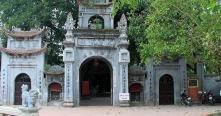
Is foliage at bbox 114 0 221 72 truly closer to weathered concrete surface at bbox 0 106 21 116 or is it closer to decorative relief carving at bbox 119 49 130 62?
decorative relief carving at bbox 119 49 130 62

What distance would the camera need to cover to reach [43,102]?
2966cm

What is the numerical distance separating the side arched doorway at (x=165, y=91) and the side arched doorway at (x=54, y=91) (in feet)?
23.6

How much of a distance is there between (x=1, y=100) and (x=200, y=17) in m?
16.6

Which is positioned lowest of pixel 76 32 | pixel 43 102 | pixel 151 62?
pixel 43 102

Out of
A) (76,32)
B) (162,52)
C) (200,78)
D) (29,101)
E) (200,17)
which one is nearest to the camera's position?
(29,101)

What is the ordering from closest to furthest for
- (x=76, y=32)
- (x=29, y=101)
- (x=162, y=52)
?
(x=29, y=101), (x=162, y=52), (x=76, y=32)

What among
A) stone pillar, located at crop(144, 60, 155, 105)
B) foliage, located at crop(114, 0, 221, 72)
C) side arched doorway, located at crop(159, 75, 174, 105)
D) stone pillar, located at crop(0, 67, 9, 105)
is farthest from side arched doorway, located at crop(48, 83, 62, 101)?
foliage, located at crop(114, 0, 221, 72)

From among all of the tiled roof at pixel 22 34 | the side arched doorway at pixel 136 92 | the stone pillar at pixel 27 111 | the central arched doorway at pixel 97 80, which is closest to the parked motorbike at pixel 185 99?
the side arched doorway at pixel 136 92

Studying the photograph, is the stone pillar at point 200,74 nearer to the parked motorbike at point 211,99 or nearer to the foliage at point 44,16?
the parked motorbike at point 211,99

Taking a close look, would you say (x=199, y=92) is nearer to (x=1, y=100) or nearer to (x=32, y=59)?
(x=32, y=59)

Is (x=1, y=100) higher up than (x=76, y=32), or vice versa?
(x=76, y=32)

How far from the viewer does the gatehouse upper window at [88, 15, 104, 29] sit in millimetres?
31050

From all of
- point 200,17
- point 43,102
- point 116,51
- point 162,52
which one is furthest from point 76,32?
point 200,17

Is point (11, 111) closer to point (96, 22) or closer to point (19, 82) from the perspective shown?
point (19, 82)
